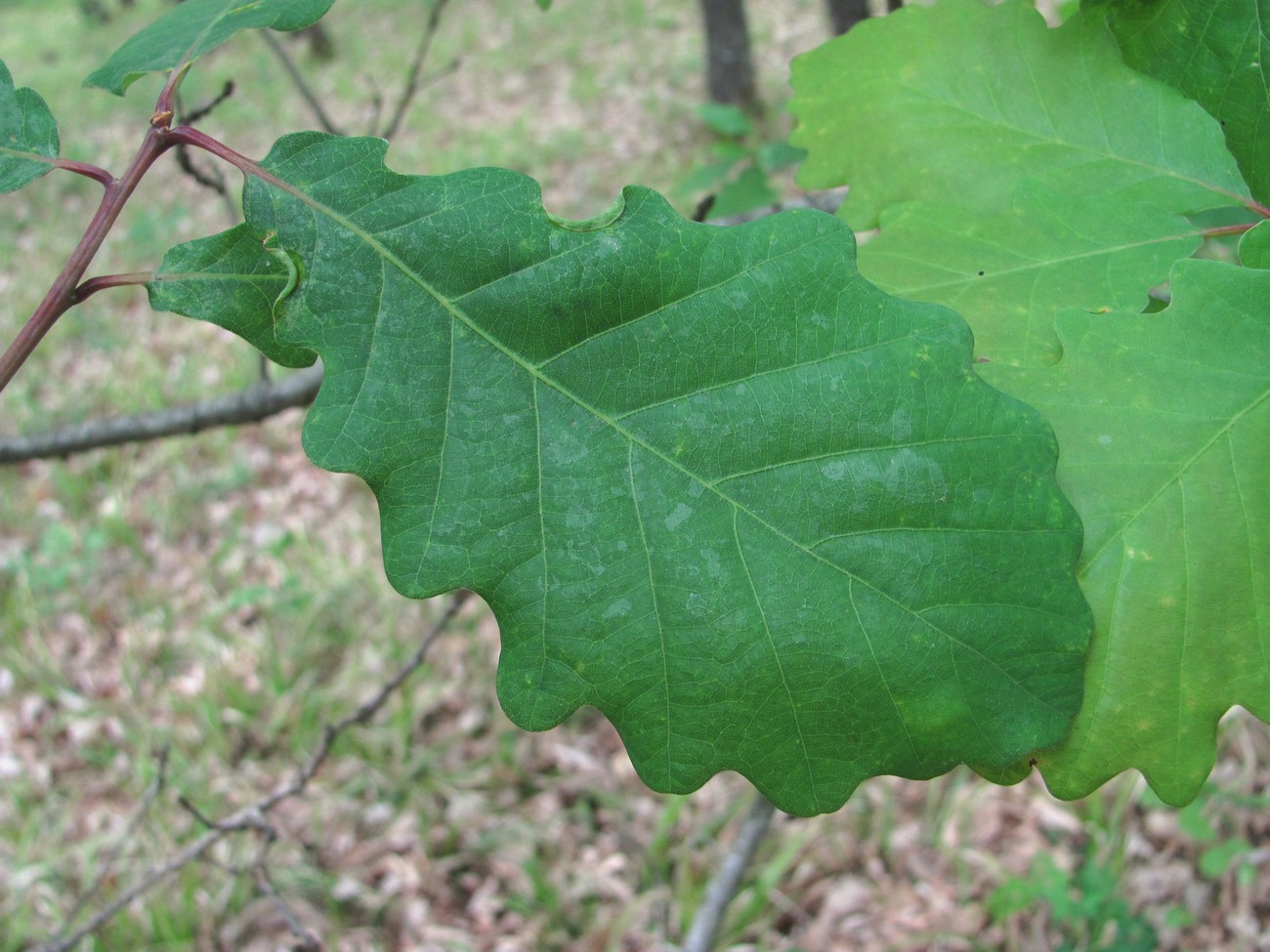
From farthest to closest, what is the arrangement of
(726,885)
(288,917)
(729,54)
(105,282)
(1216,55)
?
(729,54), (726,885), (288,917), (1216,55), (105,282)

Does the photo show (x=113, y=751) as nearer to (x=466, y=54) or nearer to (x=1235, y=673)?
(x=1235, y=673)

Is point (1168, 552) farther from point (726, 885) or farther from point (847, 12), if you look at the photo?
point (847, 12)

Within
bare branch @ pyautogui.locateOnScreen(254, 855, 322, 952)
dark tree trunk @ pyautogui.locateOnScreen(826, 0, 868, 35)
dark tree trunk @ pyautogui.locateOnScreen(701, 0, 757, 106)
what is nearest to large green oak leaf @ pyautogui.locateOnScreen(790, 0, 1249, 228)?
dark tree trunk @ pyautogui.locateOnScreen(826, 0, 868, 35)

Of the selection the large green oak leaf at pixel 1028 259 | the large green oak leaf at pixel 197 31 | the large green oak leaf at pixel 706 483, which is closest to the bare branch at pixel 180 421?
the large green oak leaf at pixel 197 31

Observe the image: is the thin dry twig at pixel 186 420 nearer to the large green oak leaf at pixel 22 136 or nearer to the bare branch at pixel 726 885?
the large green oak leaf at pixel 22 136

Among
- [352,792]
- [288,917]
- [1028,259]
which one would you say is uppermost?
[1028,259]

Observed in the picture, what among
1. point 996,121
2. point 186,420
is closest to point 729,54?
point 186,420
